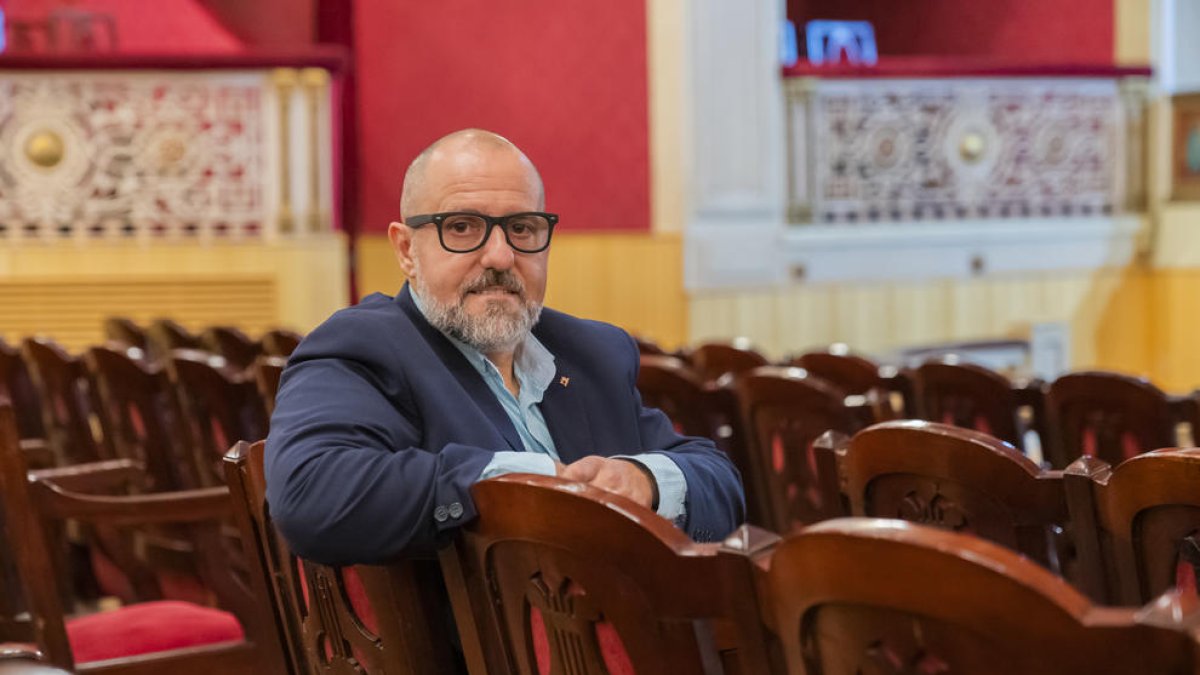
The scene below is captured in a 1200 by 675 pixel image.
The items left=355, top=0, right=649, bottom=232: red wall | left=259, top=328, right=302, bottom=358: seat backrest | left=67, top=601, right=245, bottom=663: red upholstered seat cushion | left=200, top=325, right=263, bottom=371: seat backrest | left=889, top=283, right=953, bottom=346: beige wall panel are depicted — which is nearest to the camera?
left=67, top=601, right=245, bottom=663: red upholstered seat cushion

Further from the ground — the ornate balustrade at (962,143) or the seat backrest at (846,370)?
the ornate balustrade at (962,143)

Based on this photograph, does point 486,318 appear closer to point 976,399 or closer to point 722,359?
point 976,399

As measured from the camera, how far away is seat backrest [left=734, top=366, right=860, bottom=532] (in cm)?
280

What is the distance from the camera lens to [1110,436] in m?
2.92

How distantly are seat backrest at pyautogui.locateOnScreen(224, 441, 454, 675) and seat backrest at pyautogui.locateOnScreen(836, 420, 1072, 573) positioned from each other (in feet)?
1.72

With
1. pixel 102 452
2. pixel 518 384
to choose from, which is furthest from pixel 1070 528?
pixel 102 452

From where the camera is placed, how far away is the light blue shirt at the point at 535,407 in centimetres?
184

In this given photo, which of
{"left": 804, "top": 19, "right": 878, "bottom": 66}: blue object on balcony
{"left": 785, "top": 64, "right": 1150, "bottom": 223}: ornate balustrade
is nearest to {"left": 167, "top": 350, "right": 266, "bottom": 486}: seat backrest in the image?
{"left": 785, "top": 64, "right": 1150, "bottom": 223}: ornate balustrade

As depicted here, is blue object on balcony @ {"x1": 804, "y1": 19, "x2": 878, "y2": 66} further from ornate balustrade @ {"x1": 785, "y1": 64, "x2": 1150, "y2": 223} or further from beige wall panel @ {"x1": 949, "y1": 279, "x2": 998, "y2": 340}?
beige wall panel @ {"x1": 949, "y1": 279, "x2": 998, "y2": 340}

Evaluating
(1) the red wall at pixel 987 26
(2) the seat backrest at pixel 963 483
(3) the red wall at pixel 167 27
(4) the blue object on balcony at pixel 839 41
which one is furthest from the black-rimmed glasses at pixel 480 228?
(3) the red wall at pixel 167 27

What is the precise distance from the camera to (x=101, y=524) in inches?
108

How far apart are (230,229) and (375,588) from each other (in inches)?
217

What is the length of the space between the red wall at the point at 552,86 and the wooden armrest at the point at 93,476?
15.0 feet

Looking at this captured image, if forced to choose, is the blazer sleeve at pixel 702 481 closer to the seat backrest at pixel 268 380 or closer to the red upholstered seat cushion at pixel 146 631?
the red upholstered seat cushion at pixel 146 631
